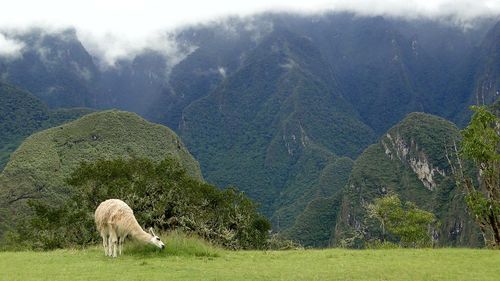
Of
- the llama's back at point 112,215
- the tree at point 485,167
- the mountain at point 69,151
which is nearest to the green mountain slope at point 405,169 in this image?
the mountain at point 69,151

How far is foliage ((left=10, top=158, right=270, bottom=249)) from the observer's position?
35.6m

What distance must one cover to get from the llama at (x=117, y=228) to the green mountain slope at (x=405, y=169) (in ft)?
461

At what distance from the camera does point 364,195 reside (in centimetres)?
17112

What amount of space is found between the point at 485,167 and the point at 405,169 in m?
166

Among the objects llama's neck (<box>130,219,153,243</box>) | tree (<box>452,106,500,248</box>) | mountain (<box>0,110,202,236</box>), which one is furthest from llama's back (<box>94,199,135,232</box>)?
mountain (<box>0,110,202,236</box>)

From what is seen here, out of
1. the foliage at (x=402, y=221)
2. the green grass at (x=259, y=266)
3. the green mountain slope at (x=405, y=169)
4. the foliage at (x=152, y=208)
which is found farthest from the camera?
the green mountain slope at (x=405, y=169)

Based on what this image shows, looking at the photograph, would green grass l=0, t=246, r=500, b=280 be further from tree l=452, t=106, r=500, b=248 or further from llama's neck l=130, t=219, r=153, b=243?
tree l=452, t=106, r=500, b=248

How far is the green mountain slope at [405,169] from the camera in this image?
539 feet

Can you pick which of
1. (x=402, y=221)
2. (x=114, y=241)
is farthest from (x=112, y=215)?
(x=402, y=221)

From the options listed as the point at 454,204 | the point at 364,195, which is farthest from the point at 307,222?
the point at 454,204

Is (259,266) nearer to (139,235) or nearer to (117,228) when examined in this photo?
(139,235)

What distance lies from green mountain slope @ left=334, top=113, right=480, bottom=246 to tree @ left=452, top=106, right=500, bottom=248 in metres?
133

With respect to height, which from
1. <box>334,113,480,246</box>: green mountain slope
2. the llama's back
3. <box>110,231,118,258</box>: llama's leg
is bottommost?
<box>110,231,118,258</box>: llama's leg

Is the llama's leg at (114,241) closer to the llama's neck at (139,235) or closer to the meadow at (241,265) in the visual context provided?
the meadow at (241,265)
